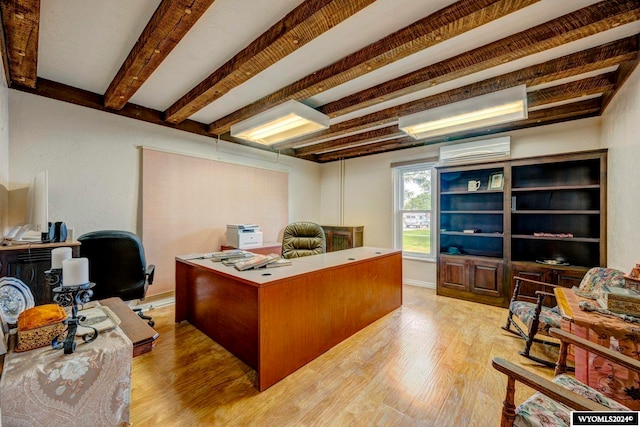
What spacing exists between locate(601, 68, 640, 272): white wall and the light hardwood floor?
1246mm

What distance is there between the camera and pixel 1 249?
Answer: 197 cm

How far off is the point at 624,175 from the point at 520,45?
1.64 meters

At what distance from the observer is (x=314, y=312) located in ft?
7.22

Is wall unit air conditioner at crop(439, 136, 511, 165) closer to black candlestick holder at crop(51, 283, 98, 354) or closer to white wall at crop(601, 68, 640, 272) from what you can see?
white wall at crop(601, 68, 640, 272)

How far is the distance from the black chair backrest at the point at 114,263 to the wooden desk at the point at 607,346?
11.7 feet

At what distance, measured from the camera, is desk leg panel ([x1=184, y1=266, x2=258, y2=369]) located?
2.00 metres

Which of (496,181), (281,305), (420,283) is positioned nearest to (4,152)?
(281,305)

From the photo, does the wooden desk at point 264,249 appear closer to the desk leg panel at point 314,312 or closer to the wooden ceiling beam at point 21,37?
the desk leg panel at point 314,312

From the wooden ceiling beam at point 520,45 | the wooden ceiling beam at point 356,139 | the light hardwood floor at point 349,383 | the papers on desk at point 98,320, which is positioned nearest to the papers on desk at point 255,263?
the light hardwood floor at point 349,383

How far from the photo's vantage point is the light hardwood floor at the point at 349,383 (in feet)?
5.26

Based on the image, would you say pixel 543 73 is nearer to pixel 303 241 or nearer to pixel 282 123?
pixel 282 123

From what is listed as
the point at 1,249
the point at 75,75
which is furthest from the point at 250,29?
the point at 1,249

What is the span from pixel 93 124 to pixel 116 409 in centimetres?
310

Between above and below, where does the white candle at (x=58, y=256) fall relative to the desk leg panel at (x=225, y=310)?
above
